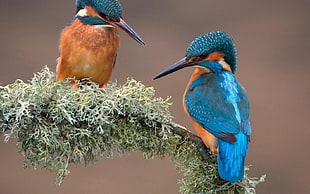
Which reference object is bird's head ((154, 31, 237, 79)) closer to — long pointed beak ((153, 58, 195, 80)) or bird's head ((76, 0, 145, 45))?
long pointed beak ((153, 58, 195, 80))

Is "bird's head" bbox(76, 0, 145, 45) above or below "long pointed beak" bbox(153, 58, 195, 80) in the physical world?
above

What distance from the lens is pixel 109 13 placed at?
0.99 meters

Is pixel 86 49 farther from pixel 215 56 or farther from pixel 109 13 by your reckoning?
pixel 215 56

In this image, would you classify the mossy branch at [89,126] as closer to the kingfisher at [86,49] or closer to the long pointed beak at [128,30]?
the long pointed beak at [128,30]

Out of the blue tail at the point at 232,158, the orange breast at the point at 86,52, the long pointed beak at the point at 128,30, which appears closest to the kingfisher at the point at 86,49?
the orange breast at the point at 86,52

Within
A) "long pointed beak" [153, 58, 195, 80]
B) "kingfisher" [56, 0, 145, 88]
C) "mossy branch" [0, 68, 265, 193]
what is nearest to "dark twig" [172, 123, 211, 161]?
"mossy branch" [0, 68, 265, 193]

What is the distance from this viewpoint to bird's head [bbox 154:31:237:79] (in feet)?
3.11

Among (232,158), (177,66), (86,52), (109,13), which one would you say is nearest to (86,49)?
(86,52)

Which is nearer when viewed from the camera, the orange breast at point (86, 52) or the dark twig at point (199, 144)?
the dark twig at point (199, 144)

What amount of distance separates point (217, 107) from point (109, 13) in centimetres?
32

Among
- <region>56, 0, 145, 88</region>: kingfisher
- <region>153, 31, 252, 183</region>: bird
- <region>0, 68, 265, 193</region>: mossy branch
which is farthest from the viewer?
<region>56, 0, 145, 88</region>: kingfisher

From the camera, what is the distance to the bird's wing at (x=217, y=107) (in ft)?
3.11

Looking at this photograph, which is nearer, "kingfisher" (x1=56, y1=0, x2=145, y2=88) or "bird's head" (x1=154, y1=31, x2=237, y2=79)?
"bird's head" (x1=154, y1=31, x2=237, y2=79)

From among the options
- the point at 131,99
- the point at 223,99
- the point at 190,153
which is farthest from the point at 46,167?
the point at 223,99
